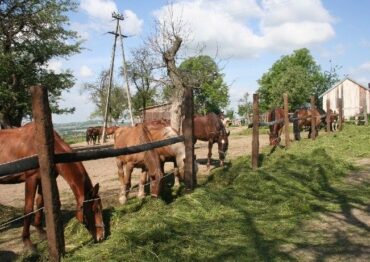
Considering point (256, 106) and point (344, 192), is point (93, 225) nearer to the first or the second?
point (344, 192)

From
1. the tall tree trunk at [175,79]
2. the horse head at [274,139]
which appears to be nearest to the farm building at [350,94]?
the tall tree trunk at [175,79]

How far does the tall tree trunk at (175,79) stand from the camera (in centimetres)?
1914

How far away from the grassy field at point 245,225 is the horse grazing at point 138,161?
0.49 meters

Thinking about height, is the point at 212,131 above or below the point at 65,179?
above

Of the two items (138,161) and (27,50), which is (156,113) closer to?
(27,50)

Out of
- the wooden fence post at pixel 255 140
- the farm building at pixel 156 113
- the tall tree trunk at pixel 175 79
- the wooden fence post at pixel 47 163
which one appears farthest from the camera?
the farm building at pixel 156 113

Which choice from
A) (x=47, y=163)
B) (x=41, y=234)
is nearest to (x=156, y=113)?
(x=41, y=234)

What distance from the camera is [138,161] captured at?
25.7ft

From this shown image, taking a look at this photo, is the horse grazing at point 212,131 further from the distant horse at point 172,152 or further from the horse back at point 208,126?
the distant horse at point 172,152

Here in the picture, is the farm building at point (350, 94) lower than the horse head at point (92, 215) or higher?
higher

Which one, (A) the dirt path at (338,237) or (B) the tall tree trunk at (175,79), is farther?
(B) the tall tree trunk at (175,79)

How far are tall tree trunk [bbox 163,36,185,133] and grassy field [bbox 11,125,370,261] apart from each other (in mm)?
11405

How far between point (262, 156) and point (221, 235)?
6.89m

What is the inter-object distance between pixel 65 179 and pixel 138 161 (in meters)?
2.78
